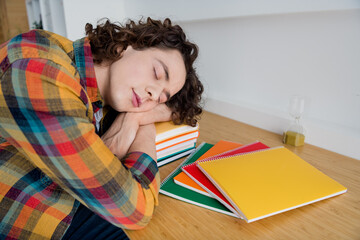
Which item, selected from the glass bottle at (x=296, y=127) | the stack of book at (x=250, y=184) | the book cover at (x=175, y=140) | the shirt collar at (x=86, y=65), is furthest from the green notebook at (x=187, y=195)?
the glass bottle at (x=296, y=127)

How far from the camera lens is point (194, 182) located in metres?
0.77

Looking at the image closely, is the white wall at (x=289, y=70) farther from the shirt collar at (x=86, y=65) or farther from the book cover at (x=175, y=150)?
the shirt collar at (x=86, y=65)

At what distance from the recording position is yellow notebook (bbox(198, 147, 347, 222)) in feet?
2.13

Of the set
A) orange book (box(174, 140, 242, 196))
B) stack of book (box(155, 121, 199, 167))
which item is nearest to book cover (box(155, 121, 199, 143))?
stack of book (box(155, 121, 199, 167))

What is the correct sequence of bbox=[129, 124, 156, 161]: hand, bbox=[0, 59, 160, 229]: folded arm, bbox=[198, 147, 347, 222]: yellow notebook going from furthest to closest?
bbox=[129, 124, 156, 161]: hand
bbox=[198, 147, 347, 222]: yellow notebook
bbox=[0, 59, 160, 229]: folded arm

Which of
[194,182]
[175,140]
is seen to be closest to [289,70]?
[175,140]

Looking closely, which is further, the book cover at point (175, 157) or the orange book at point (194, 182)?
the book cover at point (175, 157)

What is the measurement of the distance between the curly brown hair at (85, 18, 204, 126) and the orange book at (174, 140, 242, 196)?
13 cm

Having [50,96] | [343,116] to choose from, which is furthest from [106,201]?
[343,116]

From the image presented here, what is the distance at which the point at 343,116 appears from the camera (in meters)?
1.05

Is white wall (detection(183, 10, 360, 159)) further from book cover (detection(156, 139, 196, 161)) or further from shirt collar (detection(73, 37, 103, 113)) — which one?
shirt collar (detection(73, 37, 103, 113))

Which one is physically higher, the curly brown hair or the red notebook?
the curly brown hair

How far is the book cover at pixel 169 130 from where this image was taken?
906 millimetres

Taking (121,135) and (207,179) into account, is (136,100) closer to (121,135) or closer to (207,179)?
(121,135)
